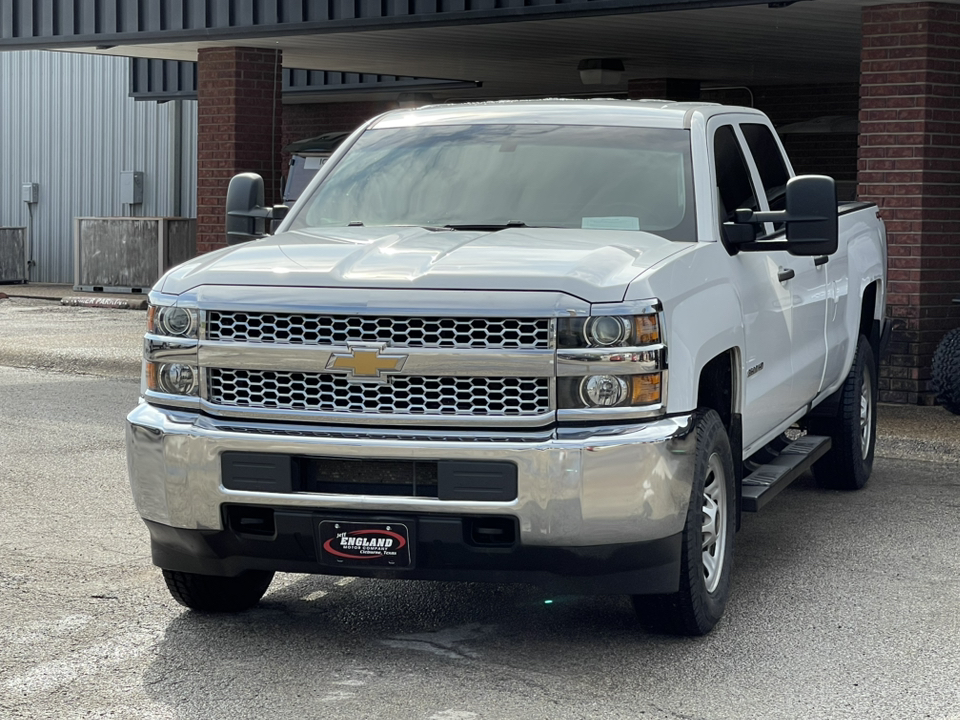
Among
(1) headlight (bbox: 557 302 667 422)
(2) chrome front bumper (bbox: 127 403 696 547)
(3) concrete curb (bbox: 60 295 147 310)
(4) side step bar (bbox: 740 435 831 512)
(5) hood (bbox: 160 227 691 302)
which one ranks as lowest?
(3) concrete curb (bbox: 60 295 147 310)

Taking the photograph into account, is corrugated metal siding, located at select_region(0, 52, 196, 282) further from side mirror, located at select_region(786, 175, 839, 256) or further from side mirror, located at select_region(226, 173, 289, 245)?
side mirror, located at select_region(786, 175, 839, 256)

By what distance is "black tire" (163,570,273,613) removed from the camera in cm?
566

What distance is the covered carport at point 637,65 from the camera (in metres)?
11.8

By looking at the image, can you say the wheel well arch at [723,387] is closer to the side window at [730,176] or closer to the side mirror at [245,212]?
the side window at [730,176]

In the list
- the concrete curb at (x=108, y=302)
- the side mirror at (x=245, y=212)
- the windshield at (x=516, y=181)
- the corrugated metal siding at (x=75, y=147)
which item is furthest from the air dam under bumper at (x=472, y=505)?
the corrugated metal siding at (x=75, y=147)

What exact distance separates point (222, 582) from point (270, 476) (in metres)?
0.88

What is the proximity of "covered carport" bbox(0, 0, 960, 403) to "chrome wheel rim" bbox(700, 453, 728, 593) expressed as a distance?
6756mm

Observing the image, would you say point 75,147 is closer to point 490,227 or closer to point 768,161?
point 768,161

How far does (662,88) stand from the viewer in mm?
19938

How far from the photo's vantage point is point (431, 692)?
4902 millimetres

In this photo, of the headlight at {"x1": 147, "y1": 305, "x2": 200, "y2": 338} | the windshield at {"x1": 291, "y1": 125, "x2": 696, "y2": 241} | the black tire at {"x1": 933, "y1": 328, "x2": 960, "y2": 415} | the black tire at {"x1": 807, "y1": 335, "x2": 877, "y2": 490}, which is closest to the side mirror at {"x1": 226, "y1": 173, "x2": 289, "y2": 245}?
the windshield at {"x1": 291, "y1": 125, "x2": 696, "y2": 241}

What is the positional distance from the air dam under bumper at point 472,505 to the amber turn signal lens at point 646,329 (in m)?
0.28

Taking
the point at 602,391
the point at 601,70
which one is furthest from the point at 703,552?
the point at 601,70

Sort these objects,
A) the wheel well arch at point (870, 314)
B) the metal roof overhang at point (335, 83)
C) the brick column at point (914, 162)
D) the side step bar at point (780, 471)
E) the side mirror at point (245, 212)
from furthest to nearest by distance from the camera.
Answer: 1. the metal roof overhang at point (335, 83)
2. the brick column at point (914, 162)
3. the wheel well arch at point (870, 314)
4. the side mirror at point (245, 212)
5. the side step bar at point (780, 471)
